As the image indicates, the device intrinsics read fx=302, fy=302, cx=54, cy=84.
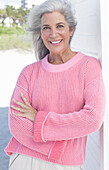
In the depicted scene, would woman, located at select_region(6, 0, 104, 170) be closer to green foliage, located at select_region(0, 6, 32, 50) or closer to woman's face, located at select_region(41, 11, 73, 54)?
woman's face, located at select_region(41, 11, 73, 54)

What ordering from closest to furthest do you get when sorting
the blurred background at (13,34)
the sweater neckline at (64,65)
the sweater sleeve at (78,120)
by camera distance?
the sweater sleeve at (78,120) < the sweater neckline at (64,65) < the blurred background at (13,34)

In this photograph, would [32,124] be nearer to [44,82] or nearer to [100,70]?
[44,82]

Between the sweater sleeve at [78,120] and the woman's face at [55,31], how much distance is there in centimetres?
20

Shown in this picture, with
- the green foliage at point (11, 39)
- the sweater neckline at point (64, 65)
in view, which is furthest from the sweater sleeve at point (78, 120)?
the green foliage at point (11, 39)

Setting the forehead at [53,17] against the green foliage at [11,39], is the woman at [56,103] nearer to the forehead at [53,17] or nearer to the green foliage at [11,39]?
the forehead at [53,17]

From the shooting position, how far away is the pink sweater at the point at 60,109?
4.45 feet

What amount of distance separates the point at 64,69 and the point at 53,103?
0.17m

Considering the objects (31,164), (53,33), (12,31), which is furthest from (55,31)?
(12,31)

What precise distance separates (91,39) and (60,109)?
1.86 ft

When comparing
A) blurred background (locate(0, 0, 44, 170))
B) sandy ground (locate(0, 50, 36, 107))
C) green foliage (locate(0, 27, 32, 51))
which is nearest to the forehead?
sandy ground (locate(0, 50, 36, 107))

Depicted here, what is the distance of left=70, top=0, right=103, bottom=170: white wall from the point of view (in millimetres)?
1640

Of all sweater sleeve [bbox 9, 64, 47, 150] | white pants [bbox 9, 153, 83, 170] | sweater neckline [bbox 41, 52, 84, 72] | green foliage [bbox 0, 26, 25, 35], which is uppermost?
sweater neckline [bbox 41, 52, 84, 72]

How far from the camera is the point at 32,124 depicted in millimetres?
1408

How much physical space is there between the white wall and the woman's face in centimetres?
21
